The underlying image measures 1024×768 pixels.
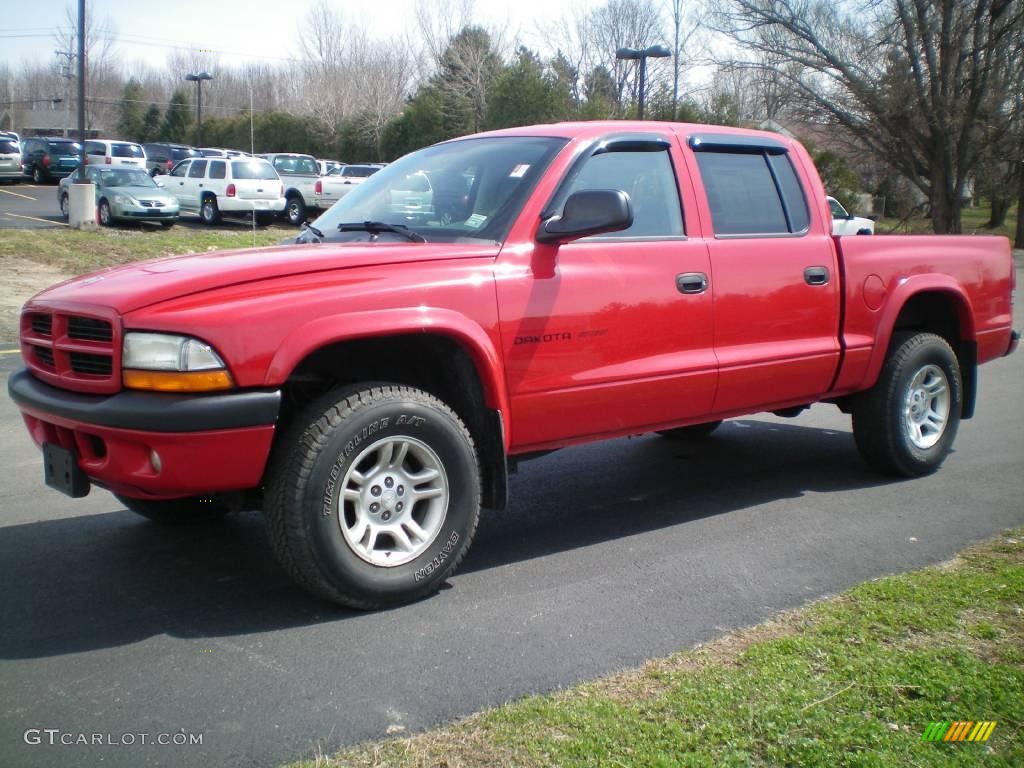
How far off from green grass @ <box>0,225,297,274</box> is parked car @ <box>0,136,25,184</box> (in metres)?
23.4

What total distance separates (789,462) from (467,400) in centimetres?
309

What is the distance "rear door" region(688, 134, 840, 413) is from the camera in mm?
5145

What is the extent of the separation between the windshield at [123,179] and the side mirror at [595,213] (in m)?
24.5

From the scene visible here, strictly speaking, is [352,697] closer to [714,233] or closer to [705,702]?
[705,702]

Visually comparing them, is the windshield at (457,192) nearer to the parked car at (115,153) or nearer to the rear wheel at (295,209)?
the rear wheel at (295,209)

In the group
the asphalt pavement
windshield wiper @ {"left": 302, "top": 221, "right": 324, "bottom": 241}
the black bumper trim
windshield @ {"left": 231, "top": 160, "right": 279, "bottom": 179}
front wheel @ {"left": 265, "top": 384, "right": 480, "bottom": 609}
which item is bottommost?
the asphalt pavement

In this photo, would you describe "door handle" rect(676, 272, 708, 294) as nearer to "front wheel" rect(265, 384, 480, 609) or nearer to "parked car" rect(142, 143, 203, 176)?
"front wheel" rect(265, 384, 480, 609)

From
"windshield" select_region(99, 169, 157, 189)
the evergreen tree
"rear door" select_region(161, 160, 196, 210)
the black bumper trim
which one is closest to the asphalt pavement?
the black bumper trim

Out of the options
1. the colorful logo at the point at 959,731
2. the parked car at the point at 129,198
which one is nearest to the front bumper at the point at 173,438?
the colorful logo at the point at 959,731

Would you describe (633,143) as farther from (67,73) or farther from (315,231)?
(67,73)

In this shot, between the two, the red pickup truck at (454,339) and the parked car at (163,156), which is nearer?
the red pickup truck at (454,339)

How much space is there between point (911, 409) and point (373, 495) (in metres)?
3.64

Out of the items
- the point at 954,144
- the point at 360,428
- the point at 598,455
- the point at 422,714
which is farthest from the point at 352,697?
the point at 954,144

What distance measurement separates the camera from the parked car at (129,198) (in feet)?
83.6
